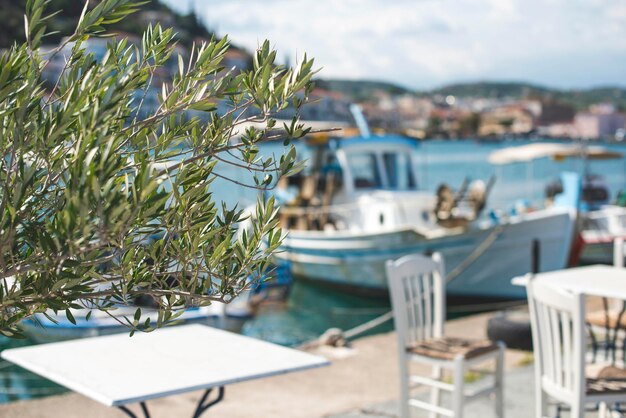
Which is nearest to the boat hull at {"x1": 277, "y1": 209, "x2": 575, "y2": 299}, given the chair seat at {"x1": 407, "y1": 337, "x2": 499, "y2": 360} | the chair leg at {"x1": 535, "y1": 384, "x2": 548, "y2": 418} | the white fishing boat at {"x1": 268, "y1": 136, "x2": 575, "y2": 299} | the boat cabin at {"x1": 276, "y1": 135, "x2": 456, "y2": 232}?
the white fishing boat at {"x1": 268, "y1": 136, "x2": 575, "y2": 299}

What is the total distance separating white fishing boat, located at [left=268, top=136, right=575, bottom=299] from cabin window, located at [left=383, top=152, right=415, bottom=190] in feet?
0.06

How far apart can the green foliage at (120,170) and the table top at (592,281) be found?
→ 8.14ft

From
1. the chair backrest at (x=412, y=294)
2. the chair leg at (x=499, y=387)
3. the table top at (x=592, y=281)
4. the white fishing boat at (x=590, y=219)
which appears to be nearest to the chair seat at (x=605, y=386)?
the table top at (x=592, y=281)

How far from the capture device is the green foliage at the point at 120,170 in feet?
3.97

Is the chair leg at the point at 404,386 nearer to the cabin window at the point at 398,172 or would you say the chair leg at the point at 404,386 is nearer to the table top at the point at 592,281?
the table top at the point at 592,281

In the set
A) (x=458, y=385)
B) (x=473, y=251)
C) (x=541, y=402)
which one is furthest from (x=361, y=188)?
(x=541, y=402)

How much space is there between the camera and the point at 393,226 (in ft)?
44.6

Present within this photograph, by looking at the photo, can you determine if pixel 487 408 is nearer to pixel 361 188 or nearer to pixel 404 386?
pixel 404 386

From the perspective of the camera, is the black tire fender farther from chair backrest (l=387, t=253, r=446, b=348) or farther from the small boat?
the small boat

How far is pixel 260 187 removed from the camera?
170cm

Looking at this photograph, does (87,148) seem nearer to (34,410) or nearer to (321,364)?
(321,364)

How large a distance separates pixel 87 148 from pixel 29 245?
41 centimetres

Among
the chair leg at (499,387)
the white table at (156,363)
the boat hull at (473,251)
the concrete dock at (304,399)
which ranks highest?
the white table at (156,363)

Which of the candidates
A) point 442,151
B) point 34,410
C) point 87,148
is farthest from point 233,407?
point 442,151
